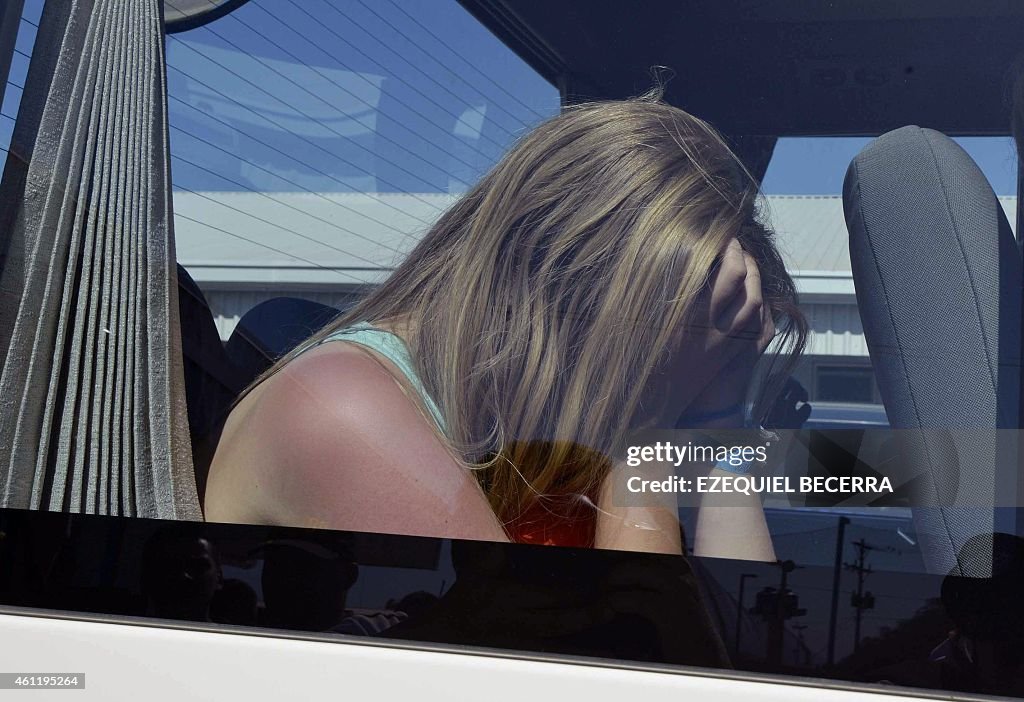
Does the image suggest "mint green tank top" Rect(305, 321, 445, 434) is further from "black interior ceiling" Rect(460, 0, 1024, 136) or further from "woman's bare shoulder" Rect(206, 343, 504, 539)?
"black interior ceiling" Rect(460, 0, 1024, 136)

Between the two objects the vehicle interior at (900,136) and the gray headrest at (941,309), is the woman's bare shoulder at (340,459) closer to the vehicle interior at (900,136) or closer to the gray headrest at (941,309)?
the vehicle interior at (900,136)

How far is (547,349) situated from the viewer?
4.46ft

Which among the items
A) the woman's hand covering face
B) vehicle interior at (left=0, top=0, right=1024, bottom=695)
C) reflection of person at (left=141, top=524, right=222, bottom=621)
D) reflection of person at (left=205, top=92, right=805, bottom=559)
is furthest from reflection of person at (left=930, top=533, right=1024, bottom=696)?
reflection of person at (left=141, top=524, right=222, bottom=621)

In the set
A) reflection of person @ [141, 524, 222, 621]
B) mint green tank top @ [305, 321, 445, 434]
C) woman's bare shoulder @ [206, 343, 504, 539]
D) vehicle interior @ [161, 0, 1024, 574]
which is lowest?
reflection of person @ [141, 524, 222, 621]

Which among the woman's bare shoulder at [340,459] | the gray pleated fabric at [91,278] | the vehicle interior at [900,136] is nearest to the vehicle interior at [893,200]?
the vehicle interior at [900,136]

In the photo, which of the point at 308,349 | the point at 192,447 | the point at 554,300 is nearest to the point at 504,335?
the point at 554,300

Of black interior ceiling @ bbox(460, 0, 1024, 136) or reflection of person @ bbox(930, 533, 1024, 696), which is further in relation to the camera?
black interior ceiling @ bbox(460, 0, 1024, 136)

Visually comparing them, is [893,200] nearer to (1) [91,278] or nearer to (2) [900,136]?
(2) [900,136]

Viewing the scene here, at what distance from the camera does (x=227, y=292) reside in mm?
1543

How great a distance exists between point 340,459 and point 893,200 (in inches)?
36.1

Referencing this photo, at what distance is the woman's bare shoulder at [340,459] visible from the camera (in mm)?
1372

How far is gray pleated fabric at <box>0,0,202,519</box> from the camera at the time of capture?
153 centimetres

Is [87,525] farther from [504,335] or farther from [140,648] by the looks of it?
[504,335]

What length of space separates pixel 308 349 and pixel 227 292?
19 cm
